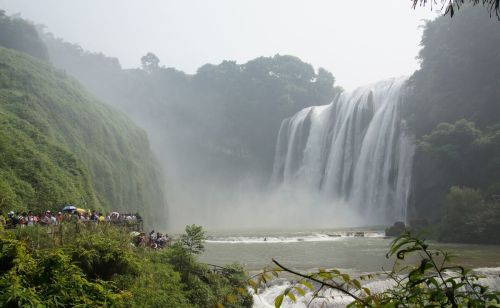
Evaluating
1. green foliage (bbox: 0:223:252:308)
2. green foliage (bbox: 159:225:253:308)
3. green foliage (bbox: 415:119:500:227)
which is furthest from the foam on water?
green foliage (bbox: 159:225:253:308)

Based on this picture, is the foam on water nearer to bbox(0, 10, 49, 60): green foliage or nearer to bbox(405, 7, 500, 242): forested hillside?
bbox(405, 7, 500, 242): forested hillside

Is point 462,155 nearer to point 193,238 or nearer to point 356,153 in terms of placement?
point 356,153

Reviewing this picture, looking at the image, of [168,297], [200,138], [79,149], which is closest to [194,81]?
[200,138]

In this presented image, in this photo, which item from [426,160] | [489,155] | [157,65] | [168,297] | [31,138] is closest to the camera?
[168,297]

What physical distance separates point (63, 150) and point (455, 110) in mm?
31454

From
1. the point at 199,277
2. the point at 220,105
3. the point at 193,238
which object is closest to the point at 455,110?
the point at 193,238

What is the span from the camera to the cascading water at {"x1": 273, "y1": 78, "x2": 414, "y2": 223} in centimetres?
4144

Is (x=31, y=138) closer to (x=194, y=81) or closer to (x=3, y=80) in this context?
(x=3, y=80)

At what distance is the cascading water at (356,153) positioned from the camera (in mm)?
41438

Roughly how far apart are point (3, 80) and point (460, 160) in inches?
1382

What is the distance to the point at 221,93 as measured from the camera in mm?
80250

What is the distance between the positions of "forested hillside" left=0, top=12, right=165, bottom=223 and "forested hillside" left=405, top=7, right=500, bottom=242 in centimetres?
2476

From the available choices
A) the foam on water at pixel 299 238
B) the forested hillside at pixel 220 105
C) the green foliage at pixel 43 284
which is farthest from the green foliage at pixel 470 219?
the forested hillside at pixel 220 105

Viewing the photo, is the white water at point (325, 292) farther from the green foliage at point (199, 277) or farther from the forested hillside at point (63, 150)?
the forested hillside at point (63, 150)
